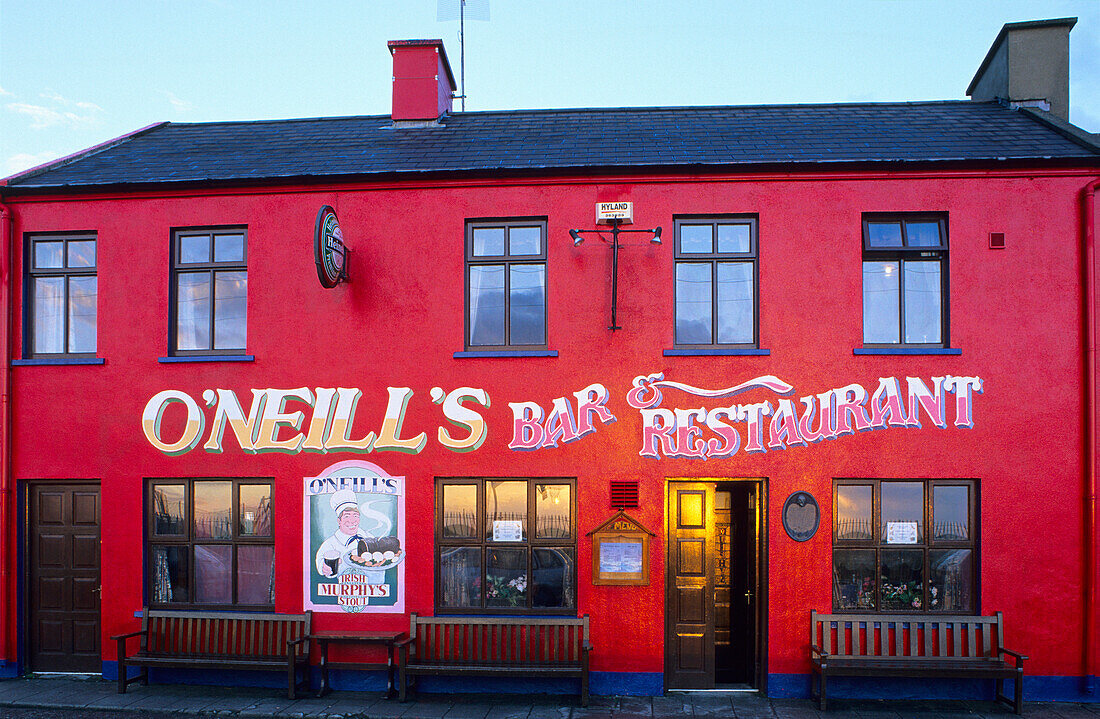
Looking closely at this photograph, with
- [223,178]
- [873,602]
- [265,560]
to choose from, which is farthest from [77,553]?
[873,602]

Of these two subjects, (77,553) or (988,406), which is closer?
(988,406)

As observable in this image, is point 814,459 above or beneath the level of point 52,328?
beneath

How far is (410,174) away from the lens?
310 inches

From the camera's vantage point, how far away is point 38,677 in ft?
26.2

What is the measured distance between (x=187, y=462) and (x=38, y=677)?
3.18 metres

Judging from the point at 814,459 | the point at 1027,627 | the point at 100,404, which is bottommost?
the point at 1027,627

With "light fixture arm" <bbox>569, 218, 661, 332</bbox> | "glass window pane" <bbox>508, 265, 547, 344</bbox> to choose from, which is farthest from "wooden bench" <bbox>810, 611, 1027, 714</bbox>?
"glass window pane" <bbox>508, 265, 547, 344</bbox>

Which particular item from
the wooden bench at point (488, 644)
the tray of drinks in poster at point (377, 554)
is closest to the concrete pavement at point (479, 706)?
the wooden bench at point (488, 644)

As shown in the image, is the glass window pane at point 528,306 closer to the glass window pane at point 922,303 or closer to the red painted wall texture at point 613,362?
the red painted wall texture at point 613,362

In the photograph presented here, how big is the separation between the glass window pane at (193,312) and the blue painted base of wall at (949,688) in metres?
8.48

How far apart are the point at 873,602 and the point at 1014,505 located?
1.90 meters

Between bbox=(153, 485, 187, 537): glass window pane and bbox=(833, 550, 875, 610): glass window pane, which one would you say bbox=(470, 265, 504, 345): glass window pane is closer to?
bbox=(153, 485, 187, 537): glass window pane

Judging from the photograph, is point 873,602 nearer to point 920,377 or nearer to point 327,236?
point 920,377

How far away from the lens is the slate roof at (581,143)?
7.87 m
